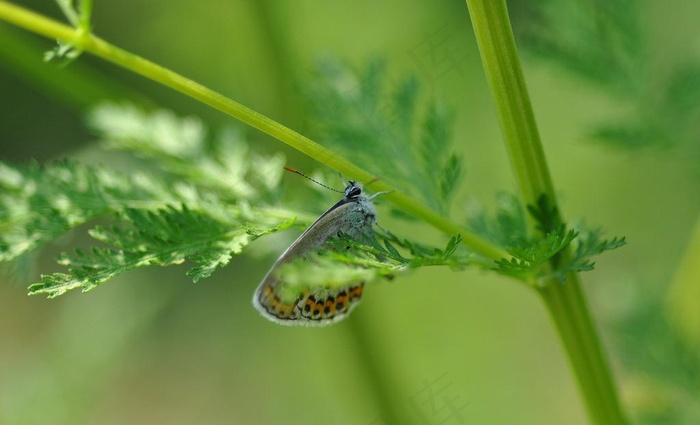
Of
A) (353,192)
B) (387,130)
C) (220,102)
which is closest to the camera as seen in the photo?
(220,102)

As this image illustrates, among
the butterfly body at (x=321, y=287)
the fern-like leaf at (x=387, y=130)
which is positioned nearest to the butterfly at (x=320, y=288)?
the butterfly body at (x=321, y=287)

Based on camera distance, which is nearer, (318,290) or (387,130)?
(318,290)

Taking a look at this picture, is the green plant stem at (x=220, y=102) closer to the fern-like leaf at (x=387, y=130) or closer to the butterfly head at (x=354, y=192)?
the fern-like leaf at (x=387, y=130)

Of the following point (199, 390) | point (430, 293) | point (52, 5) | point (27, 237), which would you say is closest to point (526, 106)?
point (27, 237)

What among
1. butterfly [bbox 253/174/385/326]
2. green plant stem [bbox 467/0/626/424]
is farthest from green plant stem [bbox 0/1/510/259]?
butterfly [bbox 253/174/385/326]

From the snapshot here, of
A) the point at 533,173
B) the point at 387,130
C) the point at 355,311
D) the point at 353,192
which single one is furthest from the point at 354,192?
the point at 355,311

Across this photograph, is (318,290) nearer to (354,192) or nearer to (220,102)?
(354,192)

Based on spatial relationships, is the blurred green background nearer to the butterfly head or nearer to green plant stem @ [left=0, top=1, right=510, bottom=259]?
the butterfly head
